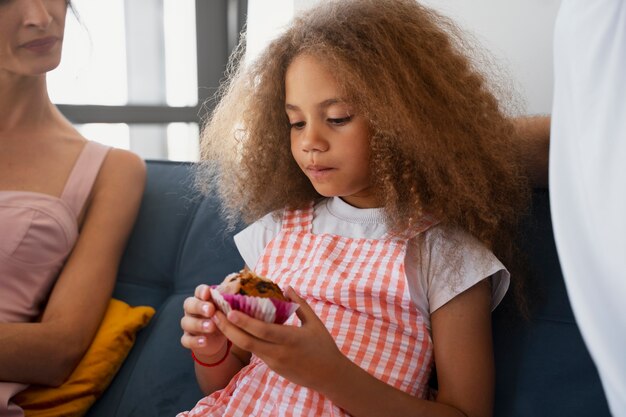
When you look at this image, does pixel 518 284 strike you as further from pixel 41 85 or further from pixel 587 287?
pixel 41 85

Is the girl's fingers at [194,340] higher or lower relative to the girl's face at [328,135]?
lower

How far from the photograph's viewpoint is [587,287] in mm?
796

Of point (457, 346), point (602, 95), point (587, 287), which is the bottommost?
point (457, 346)

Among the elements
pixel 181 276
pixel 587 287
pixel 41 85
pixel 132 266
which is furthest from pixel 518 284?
pixel 41 85

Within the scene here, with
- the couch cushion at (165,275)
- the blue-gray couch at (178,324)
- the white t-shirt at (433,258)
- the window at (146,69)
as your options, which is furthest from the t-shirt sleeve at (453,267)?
the window at (146,69)

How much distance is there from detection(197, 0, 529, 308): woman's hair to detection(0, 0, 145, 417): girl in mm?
552

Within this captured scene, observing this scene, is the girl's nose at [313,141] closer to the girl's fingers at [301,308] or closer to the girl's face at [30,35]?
the girl's fingers at [301,308]

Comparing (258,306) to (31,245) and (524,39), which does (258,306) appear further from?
(524,39)

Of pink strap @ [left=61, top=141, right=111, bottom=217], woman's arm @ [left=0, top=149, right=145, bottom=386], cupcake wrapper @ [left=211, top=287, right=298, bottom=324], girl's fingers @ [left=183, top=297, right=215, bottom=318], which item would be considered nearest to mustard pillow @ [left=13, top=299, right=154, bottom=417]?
woman's arm @ [left=0, top=149, right=145, bottom=386]

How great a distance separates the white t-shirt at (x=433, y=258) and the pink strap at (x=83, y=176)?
22.1 inches

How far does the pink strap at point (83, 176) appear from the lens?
1572 millimetres

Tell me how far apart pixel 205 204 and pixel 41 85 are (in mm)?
483

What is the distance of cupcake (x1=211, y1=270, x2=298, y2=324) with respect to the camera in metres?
1.01

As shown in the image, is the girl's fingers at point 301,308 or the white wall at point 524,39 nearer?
the girl's fingers at point 301,308
